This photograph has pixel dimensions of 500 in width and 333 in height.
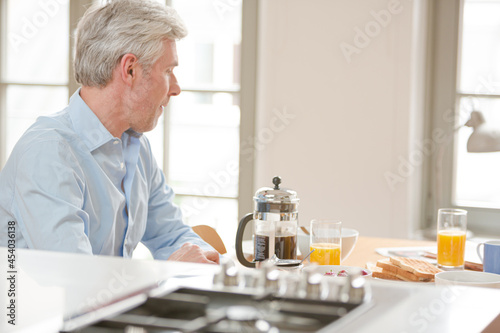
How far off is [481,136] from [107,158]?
1.33 metres

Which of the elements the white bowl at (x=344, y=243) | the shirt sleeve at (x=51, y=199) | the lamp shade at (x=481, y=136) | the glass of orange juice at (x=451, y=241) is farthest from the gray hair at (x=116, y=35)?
the lamp shade at (x=481, y=136)

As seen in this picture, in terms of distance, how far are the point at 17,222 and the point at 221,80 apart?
2069 millimetres

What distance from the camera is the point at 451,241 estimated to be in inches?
68.9

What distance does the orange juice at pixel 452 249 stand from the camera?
5.73 ft

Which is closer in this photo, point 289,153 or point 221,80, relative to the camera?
point 289,153

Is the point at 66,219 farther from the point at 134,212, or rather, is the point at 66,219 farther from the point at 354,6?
the point at 354,6

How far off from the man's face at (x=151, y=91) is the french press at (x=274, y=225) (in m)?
0.47

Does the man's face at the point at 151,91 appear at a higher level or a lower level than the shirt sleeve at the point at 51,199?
higher

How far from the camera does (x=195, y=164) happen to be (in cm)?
359

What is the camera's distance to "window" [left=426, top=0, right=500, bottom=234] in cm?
302

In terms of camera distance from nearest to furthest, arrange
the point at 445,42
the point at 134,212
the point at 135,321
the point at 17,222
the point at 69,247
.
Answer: the point at 135,321 < the point at 69,247 < the point at 17,222 < the point at 134,212 < the point at 445,42

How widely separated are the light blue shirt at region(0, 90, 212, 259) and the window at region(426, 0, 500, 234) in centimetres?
154

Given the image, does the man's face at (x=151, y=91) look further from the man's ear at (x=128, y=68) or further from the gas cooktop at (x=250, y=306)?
the gas cooktop at (x=250, y=306)

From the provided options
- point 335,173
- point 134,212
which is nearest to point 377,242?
point 134,212
